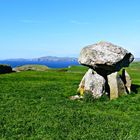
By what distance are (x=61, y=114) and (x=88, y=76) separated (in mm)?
11331

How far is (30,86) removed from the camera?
43.2 m

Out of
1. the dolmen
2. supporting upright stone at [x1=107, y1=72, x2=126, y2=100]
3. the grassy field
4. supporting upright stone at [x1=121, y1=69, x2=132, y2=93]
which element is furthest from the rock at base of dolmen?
supporting upright stone at [x1=121, y1=69, x2=132, y2=93]

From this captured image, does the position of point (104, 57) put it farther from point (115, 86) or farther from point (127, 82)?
point (127, 82)

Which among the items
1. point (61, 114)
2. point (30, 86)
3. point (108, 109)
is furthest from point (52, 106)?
point (30, 86)

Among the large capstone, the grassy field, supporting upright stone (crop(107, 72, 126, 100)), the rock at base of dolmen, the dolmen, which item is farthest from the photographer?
the large capstone

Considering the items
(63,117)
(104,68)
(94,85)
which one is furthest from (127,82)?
(63,117)

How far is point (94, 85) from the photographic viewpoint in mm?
36250

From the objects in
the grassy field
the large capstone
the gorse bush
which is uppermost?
the large capstone

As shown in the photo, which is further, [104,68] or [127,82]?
[127,82]

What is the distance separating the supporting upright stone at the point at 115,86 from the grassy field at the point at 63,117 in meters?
1.11

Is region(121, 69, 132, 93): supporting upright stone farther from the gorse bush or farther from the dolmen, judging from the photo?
the gorse bush

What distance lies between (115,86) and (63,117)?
40.1 ft

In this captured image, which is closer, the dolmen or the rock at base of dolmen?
the rock at base of dolmen

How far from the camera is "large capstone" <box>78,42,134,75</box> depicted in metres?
37.3
